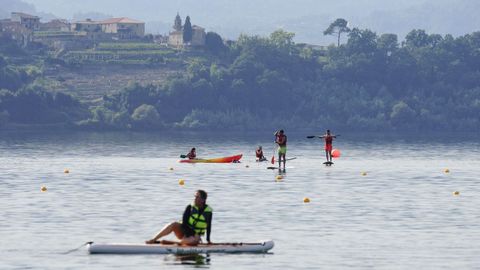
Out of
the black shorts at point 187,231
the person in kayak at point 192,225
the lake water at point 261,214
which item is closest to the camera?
the lake water at point 261,214

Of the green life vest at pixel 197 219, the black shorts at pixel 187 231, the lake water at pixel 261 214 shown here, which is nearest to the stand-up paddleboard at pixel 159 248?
the lake water at pixel 261 214

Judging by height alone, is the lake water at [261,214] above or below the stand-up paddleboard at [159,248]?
below

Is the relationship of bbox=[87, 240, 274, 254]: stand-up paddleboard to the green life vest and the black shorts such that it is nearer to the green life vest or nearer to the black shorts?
the black shorts

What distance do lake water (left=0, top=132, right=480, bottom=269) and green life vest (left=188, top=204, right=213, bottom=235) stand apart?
38.1 inches

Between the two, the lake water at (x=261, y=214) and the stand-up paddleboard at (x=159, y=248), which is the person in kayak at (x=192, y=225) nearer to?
the stand-up paddleboard at (x=159, y=248)

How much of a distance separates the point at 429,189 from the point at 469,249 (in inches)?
1079

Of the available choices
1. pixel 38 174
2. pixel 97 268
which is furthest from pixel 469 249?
pixel 38 174

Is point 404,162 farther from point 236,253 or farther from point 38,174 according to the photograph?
point 236,253

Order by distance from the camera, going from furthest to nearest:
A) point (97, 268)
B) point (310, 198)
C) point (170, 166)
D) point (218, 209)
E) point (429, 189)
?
point (170, 166)
point (429, 189)
point (310, 198)
point (218, 209)
point (97, 268)

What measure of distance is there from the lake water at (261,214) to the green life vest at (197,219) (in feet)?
3.18

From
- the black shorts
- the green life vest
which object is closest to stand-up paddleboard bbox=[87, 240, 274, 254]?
the black shorts

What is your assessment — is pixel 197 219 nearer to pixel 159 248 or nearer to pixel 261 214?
pixel 159 248

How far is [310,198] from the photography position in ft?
207

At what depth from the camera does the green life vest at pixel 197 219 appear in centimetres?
4097
